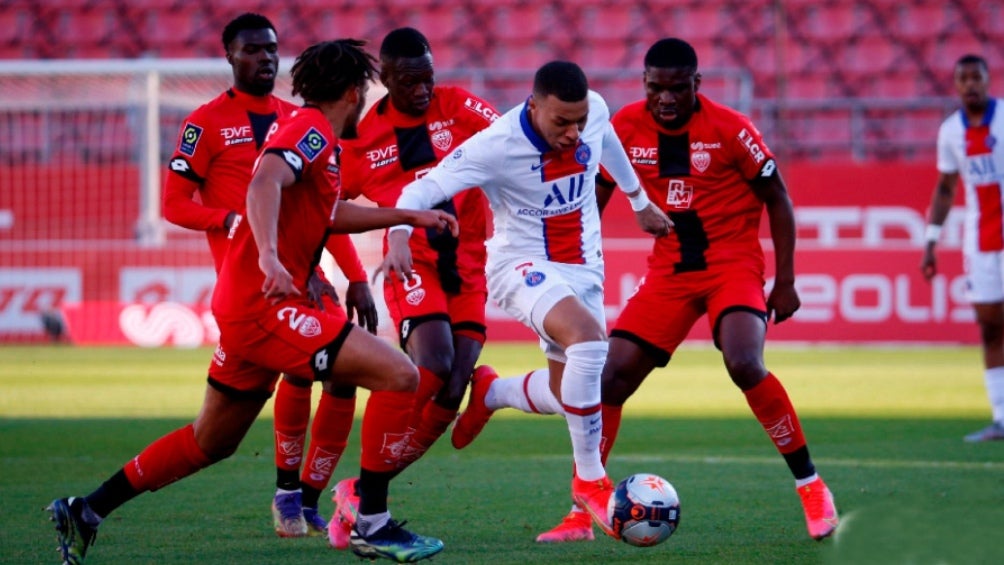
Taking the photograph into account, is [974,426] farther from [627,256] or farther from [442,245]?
[627,256]

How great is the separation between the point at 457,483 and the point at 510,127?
8.08 feet

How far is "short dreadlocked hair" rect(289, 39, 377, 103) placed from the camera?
5590 mm

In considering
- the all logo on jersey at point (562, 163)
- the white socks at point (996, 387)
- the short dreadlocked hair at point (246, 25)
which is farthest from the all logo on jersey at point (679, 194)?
the white socks at point (996, 387)

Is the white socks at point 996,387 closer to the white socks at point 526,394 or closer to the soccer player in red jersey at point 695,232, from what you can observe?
the soccer player in red jersey at point 695,232

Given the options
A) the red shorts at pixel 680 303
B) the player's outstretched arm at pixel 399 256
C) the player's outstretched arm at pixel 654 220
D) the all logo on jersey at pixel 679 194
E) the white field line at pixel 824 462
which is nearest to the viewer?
the player's outstretched arm at pixel 399 256

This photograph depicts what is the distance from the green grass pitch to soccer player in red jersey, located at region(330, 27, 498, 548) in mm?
632

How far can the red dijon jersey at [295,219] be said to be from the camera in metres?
5.37

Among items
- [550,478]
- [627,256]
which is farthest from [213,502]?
[627,256]

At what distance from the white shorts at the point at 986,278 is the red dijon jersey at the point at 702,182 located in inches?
145

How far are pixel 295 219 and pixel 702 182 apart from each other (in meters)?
2.26

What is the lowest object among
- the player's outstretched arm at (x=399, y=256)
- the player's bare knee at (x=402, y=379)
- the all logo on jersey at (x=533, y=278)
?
the player's bare knee at (x=402, y=379)

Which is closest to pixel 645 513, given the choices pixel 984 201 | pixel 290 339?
pixel 290 339

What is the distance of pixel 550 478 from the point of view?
8.17 m

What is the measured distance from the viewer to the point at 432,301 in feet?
23.6
